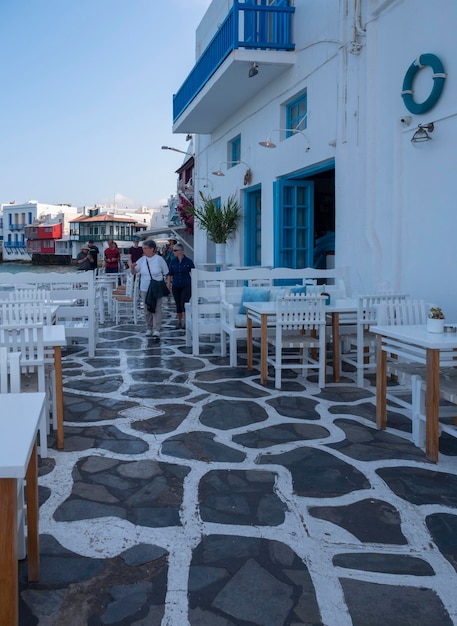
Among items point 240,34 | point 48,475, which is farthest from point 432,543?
point 240,34

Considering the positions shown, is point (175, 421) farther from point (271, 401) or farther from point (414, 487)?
point (414, 487)

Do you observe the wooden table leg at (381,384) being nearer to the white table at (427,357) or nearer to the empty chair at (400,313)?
the white table at (427,357)

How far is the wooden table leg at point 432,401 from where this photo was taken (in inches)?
152

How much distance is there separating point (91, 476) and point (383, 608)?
6.92 ft

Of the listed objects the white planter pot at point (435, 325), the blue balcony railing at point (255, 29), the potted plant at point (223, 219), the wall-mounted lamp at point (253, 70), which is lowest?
the white planter pot at point (435, 325)

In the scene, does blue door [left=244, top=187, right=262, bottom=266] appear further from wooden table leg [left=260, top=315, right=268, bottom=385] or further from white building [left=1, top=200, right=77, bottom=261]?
white building [left=1, top=200, right=77, bottom=261]

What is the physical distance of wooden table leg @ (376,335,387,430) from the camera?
458cm

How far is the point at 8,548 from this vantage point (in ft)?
5.43

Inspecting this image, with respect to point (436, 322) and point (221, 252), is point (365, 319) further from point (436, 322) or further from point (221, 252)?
point (221, 252)

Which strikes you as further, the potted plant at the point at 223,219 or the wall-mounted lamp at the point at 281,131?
the potted plant at the point at 223,219

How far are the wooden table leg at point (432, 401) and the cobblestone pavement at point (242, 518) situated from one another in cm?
14

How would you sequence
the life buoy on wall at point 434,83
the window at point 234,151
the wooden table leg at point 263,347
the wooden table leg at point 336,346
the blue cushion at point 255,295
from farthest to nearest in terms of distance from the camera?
1. the window at point 234,151
2. the blue cushion at point 255,295
3. the wooden table leg at point 336,346
4. the wooden table leg at point 263,347
5. the life buoy on wall at point 434,83

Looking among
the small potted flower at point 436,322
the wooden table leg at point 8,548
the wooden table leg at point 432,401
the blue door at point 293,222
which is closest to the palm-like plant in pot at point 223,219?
the blue door at point 293,222

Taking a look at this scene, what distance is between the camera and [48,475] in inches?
146
